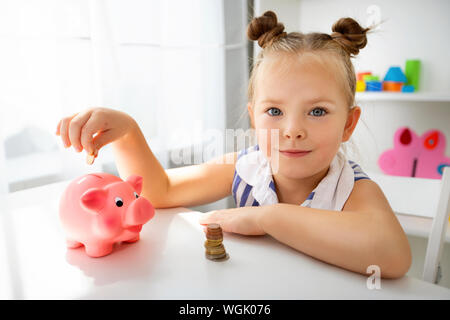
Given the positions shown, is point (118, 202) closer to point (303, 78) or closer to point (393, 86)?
point (303, 78)

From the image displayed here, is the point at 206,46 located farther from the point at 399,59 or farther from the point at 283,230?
the point at 283,230

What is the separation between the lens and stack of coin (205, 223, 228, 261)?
0.51 metres

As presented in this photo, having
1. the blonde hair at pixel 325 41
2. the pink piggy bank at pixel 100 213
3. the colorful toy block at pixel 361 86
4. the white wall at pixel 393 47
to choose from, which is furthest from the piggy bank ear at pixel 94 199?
the colorful toy block at pixel 361 86

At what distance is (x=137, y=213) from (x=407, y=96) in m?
1.26

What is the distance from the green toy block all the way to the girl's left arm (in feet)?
3.61

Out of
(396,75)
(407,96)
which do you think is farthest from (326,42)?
(396,75)

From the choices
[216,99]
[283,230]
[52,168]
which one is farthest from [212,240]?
[216,99]

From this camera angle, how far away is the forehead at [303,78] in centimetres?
61

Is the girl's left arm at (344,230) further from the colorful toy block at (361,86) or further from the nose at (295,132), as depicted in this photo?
the colorful toy block at (361,86)

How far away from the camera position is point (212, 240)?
51cm

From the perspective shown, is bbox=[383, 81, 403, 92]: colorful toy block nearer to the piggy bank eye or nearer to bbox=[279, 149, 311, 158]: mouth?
bbox=[279, 149, 311, 158]: mouth

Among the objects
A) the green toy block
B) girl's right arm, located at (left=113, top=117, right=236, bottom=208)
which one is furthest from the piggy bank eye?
the green toy block

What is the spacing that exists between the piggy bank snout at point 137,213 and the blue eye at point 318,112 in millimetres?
333

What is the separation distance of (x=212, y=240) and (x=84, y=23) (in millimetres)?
735
